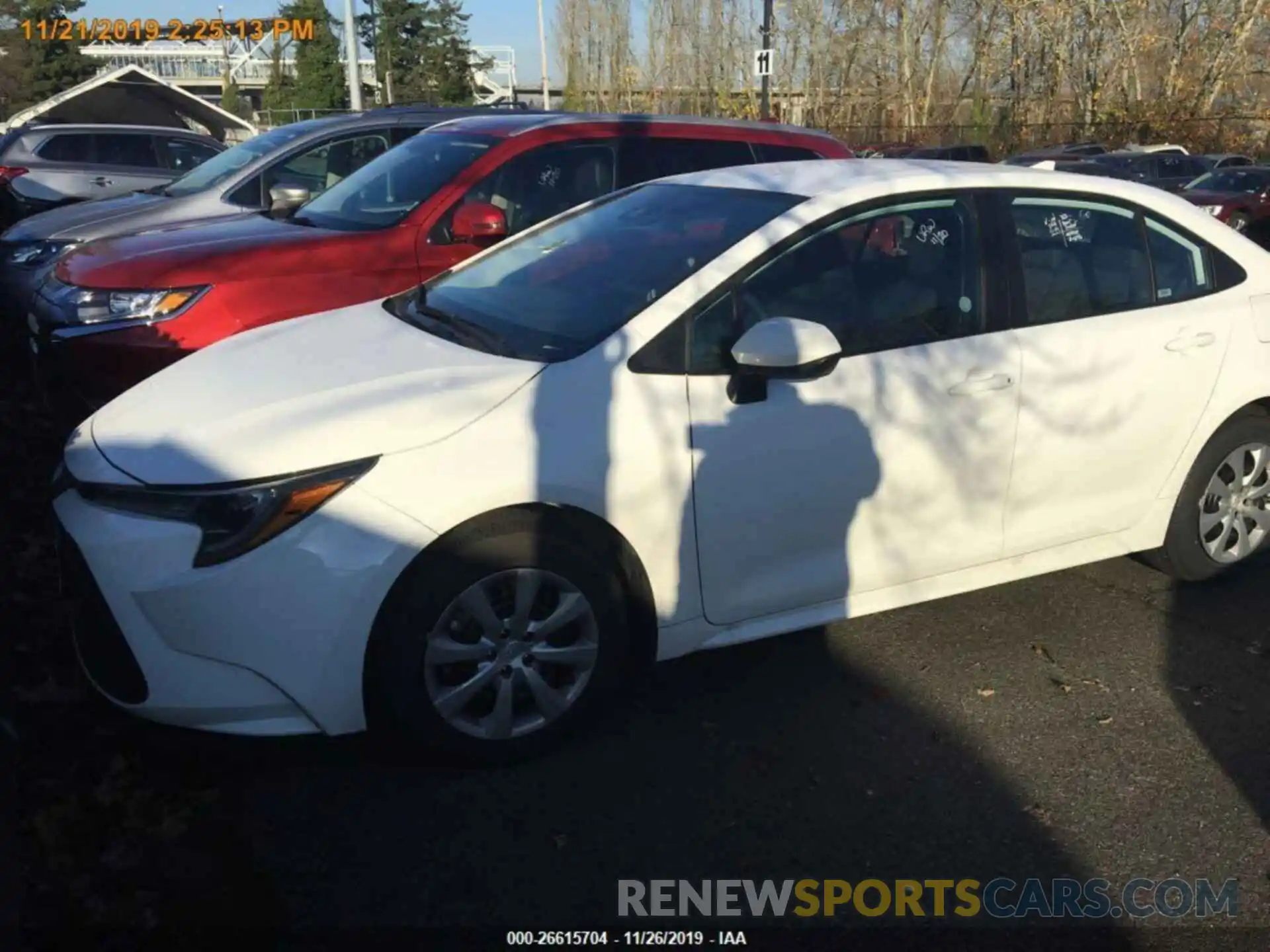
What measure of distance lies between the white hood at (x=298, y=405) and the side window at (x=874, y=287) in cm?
68

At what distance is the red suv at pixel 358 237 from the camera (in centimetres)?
517

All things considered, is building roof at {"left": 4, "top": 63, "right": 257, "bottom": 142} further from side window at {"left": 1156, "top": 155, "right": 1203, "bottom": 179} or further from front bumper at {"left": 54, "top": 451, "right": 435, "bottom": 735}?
front bumper at {"left": 54, "top": 451, "right": 435, "bottom": 735}

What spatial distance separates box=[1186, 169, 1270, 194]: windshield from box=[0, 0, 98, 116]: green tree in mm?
49114

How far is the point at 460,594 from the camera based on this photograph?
9.90 ft

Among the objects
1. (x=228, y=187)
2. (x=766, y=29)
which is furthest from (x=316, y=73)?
(x=228, y=187)

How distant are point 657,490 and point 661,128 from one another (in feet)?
13.1

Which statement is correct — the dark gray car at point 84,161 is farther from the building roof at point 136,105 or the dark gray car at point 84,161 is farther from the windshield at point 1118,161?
the windshield at point 1118,161

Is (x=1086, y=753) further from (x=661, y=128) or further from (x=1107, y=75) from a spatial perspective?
(x=1107, y=75)

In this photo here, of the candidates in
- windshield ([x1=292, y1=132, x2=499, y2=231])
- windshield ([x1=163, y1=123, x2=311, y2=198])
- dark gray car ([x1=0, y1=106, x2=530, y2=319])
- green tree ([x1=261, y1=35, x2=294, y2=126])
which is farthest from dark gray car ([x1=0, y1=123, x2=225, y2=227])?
green tree ([x1=261, y1=35, x2=294, y2=126])

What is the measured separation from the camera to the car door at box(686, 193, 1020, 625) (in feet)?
11.1

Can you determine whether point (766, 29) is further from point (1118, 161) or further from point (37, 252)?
point (37, 252)

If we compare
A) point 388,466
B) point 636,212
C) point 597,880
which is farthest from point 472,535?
point 636,212

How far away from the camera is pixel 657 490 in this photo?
10.6ft

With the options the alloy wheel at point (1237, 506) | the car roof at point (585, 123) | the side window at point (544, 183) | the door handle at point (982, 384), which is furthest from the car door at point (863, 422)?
the car roof at point (585, 123)
